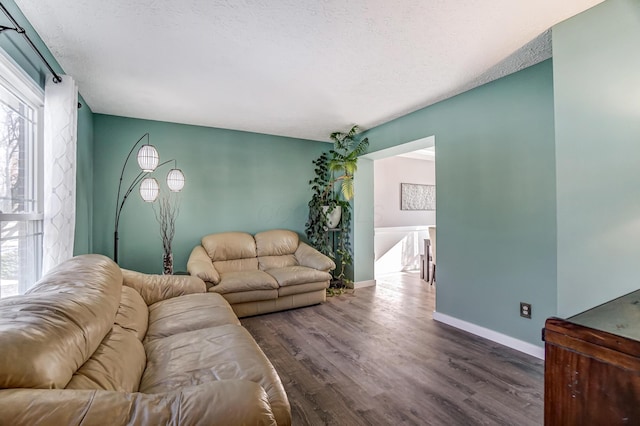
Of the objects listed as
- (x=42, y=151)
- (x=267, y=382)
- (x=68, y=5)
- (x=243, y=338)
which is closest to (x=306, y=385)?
(x=243, y=338)

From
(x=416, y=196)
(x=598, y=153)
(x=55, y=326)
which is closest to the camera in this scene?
(x=55, y=326)

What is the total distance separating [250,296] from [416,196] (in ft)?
14.3

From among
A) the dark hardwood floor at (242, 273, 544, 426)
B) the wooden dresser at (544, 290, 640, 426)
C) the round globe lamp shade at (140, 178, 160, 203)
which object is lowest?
the dark hardwood floor at (242, 273, 544, 426)

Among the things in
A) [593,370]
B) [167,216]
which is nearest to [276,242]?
[167,216]

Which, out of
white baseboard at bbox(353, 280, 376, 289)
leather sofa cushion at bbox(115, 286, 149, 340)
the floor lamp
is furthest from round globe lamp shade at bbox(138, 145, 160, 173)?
white baseboard at bbox(353, 280, 376, 289)

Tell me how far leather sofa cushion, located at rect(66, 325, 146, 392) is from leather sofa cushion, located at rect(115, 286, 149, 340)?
0.35ft

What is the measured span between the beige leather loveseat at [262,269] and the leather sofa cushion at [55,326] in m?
1.64

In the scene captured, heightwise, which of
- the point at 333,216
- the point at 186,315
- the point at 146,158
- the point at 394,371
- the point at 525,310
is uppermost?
the point at 146,158

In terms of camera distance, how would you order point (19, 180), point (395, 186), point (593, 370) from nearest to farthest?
point (593, 370) → point (19, 180) → point (395, 186)

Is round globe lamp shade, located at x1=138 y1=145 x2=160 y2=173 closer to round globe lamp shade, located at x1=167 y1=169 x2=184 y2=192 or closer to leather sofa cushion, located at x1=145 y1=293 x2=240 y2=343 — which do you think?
round globe lamp shade, located at x1=167 y1=169 x2=184 y2=192

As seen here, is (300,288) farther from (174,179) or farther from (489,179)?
(489,179)

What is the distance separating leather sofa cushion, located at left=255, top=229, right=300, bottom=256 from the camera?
4188 mm

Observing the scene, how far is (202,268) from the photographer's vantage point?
3135 millimetres

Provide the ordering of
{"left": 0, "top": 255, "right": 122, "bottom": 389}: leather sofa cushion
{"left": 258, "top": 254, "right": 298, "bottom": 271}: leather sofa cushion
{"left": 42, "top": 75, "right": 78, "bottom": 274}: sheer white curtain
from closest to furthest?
{"left": 0, "top": 255, "right": 122, "bottom": 389}: leather sofa cushion < {"left": 42, "top": 75, "right": 78, "bottom": 274}: sheer white curtain < {"left": 258, "top": 254, "right": 298, "bottom": 271}: leather sofa cushion
